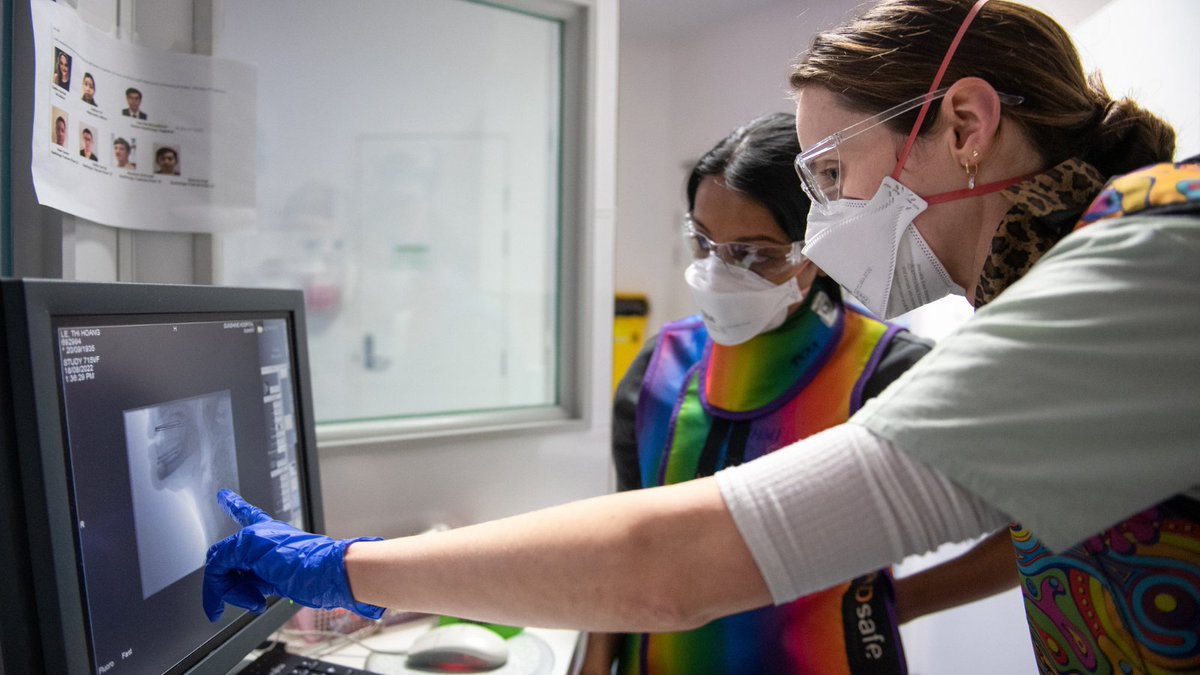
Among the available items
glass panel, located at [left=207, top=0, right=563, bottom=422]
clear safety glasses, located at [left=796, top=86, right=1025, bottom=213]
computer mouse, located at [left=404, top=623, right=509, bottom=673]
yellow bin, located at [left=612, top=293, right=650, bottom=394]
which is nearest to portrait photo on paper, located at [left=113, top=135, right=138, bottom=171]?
glass panel, located at [left=207, top=0, right=563, bottom=422]

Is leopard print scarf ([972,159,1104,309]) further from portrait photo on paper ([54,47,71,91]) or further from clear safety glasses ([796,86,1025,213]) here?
portrait photo on paper ([54,47,71,91])

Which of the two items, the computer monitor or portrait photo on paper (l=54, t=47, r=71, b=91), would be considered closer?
the computer monitor

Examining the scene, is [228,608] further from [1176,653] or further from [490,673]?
[1176,653]

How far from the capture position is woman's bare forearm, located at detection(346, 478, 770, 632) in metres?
0.53

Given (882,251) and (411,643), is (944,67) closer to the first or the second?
(882,251)

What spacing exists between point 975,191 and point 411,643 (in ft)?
3.29

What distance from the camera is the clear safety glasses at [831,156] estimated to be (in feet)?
2.46

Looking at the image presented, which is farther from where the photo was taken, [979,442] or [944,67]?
[944,67]

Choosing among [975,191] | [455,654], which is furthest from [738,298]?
[455,654]

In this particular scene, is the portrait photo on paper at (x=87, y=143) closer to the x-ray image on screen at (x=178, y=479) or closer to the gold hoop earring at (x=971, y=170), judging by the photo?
the x-ray image on screen at (x=178, y=479)

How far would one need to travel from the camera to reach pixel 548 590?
560 millimetres

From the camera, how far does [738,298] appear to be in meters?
1.20

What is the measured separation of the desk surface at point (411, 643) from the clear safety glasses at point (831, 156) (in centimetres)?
68

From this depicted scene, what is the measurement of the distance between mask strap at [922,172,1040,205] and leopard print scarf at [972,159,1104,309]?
1 cm
